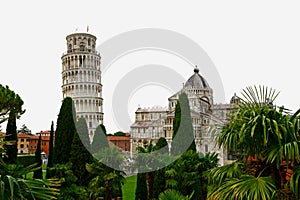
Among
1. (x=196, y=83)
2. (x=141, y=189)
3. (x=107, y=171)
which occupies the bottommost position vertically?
(x=141, y=189)

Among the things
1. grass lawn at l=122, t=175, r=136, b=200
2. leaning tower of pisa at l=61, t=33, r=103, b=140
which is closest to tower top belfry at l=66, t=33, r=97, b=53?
leaning tower of pisa at l=61, t=33, r=103, b=140

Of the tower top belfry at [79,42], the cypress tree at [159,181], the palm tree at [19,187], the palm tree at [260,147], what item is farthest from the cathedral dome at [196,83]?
the palm tree at [19,187]

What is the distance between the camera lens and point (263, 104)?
16.7 ft

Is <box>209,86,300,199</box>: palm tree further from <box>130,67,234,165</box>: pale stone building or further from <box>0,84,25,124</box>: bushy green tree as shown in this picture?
<box>130,67,234,165</box>: pale stone building

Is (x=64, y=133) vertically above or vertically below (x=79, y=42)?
below

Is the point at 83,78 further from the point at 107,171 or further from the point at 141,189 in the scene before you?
the point at 107,171

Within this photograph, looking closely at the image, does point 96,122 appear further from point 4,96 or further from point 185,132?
point 185,132

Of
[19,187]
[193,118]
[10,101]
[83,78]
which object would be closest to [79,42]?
[83,78]

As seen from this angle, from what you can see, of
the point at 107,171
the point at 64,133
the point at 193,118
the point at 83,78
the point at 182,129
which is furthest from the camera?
the point at 83,78

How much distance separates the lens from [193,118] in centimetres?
4469

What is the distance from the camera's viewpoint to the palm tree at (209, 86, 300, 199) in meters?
4.34

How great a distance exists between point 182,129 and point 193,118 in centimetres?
2332

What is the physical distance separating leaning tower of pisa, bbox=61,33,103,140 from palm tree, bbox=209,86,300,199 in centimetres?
4504

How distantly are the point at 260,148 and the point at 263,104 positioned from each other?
0.76 metres
